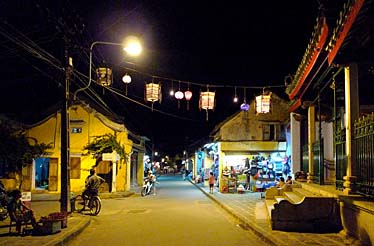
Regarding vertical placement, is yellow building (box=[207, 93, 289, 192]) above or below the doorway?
above

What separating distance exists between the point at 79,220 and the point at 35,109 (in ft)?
70.7

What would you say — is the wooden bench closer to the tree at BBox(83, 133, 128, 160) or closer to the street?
the street

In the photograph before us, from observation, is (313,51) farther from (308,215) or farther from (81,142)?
(81,142)

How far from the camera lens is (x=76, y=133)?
33188 millimetres

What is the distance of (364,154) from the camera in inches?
415

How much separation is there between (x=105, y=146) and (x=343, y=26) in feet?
78.9

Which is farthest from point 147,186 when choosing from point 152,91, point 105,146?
point 152,91

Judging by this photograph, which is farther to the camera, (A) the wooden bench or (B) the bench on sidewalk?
(A) the wooden bench

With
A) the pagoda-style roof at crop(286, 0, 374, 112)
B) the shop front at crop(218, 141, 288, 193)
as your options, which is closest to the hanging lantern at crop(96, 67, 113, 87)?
the pagoda-style roof at crop(286, 0, 374, 112)

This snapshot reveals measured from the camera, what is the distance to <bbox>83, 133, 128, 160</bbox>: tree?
31.8 m

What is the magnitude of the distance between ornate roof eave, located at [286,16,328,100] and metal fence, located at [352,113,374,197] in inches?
86.1

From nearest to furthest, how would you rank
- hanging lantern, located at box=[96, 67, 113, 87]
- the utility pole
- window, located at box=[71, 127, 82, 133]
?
the utility pole < hanging lantern, located at box=[96, 67, 113, 87] < window, located at box=[71, 127, 82, 133]

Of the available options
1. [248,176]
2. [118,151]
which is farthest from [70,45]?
[248,176]

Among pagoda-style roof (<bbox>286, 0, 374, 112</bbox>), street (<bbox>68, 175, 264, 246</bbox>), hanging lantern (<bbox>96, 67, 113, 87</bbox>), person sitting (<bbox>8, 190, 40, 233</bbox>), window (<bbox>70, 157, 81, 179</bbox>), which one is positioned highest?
hanging lantern (<bbox>96, 67, 113, 87</bbox>)
